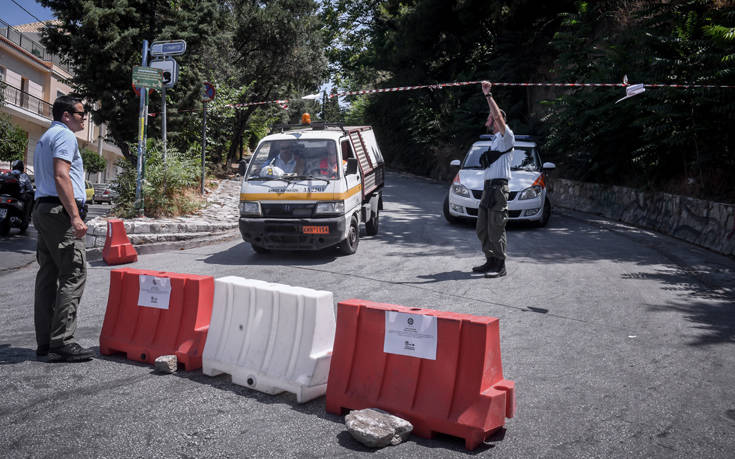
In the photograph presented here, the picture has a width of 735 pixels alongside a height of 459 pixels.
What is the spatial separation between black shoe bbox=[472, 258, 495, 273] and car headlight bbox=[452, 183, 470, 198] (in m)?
4.52

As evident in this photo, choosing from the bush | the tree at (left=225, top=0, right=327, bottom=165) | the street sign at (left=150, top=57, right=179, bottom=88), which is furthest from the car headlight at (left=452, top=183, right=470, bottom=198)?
the tree at (left=225, top=0, right=327, bottom=165)

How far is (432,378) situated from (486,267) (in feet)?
15.9

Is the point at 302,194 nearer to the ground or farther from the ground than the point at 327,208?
farther from the ground

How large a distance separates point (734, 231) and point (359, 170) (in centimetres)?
665

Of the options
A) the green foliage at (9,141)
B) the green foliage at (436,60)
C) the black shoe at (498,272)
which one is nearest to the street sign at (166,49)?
the black shoe at (498,272)

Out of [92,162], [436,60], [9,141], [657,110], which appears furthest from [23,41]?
[657,110]

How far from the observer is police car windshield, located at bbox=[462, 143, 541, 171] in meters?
13.5

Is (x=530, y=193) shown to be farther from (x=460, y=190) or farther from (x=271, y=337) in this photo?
(x=271, y=337)

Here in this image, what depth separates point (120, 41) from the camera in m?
16.3

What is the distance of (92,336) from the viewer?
5.53 m

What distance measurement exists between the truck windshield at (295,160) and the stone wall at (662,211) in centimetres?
700

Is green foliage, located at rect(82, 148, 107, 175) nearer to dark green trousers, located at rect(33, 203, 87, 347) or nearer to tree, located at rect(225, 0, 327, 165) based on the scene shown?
→ tree, located at rect(225, 0, 327, 165)

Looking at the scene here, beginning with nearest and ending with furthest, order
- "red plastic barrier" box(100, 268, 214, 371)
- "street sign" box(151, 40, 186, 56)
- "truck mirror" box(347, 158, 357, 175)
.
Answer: "red plastic barrier" box(100, 268, 214, 371) < "truck mirror" box(347, 158, 357, 175) < "street sign" box(151, 40, 186, 56)

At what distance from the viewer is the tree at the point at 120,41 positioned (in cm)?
1631
